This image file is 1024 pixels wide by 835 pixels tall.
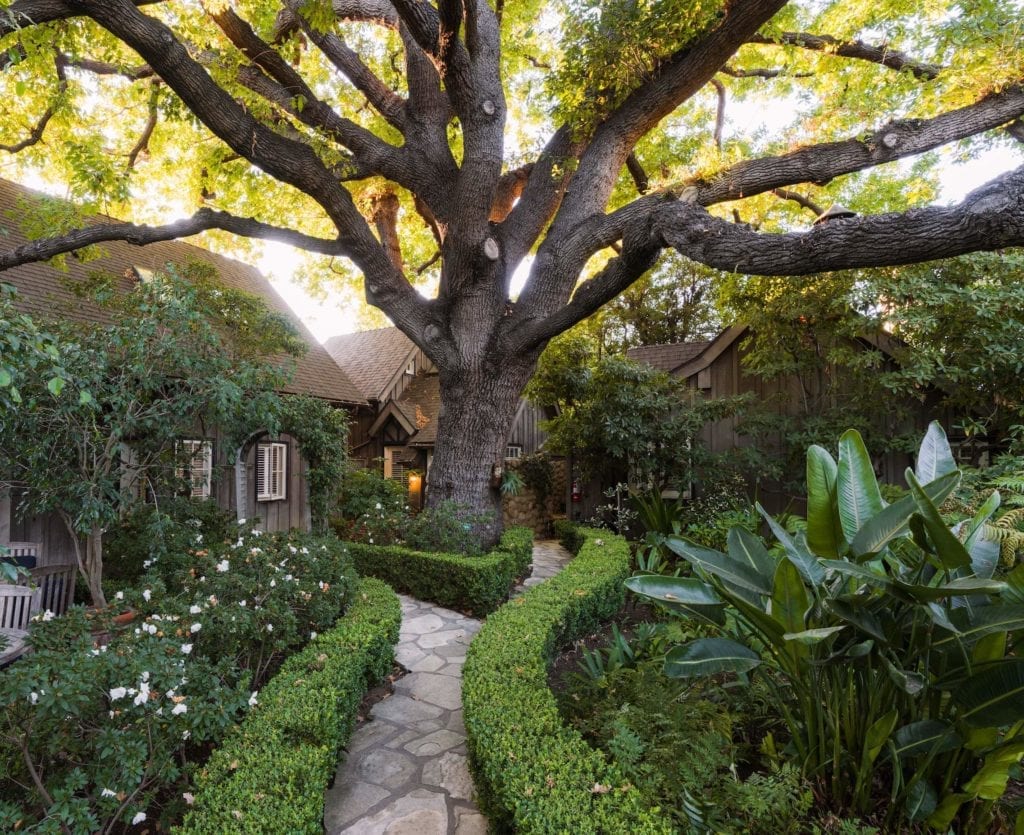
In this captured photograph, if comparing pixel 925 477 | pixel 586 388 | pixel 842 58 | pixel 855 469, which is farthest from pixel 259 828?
pixel 842 58

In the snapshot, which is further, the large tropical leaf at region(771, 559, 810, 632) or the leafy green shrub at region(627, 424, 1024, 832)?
the large tropical leaf at region(771, 559, 810, 632)

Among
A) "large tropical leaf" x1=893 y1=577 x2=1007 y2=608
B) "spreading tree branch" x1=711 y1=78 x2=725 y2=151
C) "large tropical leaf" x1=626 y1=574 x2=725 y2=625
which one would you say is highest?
"spreading tree branch" x1=711 y1=78 x2=725 y2=151

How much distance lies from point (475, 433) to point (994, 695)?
688 centimetres

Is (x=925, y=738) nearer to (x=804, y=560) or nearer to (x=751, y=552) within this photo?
(x=804, y=560)

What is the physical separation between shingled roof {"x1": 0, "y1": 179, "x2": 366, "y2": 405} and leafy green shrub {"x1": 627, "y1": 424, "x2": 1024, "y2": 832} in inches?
261

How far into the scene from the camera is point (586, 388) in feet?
34.9

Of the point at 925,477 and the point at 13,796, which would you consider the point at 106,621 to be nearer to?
the point at 13,796

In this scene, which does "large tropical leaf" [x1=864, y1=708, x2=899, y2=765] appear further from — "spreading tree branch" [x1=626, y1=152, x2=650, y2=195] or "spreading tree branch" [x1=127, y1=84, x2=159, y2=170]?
"spreading tree branch" [x1=127, y1=84, x2=159, y2=170]

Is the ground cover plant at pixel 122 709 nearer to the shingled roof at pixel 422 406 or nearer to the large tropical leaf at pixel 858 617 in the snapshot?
the large tropical leaf at pixel 858 617

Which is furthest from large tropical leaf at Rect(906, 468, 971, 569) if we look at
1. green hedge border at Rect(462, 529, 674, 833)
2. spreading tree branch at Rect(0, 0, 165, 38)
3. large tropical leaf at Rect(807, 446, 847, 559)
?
spreading tree branch at Rect(0, 0, 165, 38)

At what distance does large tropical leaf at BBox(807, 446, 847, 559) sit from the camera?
2.36m

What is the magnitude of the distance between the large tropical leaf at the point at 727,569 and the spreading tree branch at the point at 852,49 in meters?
9.03

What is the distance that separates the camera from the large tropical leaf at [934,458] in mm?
2605

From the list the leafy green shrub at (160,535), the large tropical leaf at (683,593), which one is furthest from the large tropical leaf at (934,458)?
the leafy green shrub at (160,535)
